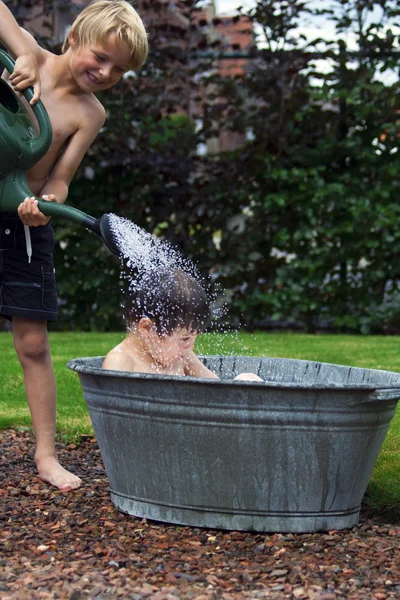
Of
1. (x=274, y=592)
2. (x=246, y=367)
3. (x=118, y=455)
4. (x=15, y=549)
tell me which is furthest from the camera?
(x=246, y=367)

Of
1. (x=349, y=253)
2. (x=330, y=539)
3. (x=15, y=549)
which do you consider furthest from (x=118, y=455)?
(x=349, y=253)

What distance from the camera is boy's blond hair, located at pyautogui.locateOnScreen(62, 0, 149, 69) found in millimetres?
2525

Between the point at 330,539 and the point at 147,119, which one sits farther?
the point at 147,119

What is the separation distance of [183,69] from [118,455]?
4.18 metres

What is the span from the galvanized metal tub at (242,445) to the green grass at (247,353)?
46cm

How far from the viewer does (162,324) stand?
2541mm

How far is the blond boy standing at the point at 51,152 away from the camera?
8.38 feet

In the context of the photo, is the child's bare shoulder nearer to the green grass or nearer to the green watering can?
the green watering can

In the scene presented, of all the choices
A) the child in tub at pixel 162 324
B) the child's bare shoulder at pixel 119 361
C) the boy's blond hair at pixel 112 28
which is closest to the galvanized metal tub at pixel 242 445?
the child's bare shoulder at pixel 119 361

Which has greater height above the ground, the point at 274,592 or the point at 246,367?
the point at 246,367

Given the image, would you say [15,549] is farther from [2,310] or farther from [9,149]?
[9,149]

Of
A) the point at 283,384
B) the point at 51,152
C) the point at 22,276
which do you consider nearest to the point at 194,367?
the point at 22,276

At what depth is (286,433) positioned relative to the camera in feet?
6.95

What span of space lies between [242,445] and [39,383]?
0.90 metres
